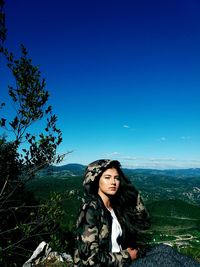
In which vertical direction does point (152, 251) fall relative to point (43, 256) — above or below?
above

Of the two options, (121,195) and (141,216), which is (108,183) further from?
(141,216)

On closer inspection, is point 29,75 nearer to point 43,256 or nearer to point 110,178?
point 110,178

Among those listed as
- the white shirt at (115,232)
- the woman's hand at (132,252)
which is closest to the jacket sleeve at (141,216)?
the white shirt at (115,232)

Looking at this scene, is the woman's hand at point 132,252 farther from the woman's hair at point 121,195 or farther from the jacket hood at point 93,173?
the jacket hood at point 93,173

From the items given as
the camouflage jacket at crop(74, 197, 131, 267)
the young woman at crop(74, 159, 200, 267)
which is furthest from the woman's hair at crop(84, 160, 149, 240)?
the camouflage jacket at crop(74, 197, 131, 267)

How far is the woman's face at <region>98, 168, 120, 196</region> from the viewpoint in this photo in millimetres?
6047

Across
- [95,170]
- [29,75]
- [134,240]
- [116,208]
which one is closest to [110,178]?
[95,170]

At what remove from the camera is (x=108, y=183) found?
19.9 feet

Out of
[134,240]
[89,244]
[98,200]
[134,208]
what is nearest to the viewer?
[89,244]

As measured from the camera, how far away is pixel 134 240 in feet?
20.7

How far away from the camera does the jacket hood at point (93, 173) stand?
5.98m

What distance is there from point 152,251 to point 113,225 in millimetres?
857

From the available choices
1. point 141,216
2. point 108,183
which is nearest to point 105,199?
point 108,183

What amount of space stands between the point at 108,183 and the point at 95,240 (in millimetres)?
1224
